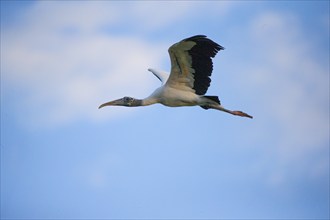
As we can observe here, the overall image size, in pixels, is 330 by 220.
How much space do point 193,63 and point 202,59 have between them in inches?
11.3

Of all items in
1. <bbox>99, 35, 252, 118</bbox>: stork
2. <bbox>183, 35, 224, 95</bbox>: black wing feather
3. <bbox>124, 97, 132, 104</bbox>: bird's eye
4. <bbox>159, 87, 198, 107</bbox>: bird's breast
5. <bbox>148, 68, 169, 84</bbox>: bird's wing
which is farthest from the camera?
<bbox>148, 68, 169, 84</bbox>: bird's wing

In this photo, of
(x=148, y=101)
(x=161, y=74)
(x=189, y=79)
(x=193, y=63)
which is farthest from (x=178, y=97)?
(x=161, y=74)

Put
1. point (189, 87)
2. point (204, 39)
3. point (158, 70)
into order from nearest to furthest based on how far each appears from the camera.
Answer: point (204, 39) → point (189, 87) → point (158, 70)

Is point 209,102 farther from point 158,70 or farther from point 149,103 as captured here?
point 158,70

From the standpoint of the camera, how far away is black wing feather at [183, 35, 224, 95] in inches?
874

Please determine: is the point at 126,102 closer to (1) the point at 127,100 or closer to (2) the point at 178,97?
(1) the point at 127,100

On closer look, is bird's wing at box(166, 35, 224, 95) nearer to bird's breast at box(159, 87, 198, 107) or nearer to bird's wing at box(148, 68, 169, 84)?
bird's breast at box(159, 87, 198, 107)

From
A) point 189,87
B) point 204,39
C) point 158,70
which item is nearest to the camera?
point 204,39

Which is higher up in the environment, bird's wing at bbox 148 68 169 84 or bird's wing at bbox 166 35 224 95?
bird's wing at bbox 148 68 169 84

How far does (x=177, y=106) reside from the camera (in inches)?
946

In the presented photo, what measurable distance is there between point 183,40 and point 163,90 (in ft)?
7.01

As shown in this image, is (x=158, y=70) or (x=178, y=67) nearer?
(x=178, y=67)

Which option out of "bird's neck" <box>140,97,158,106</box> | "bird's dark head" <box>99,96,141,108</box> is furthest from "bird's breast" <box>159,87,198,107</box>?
"bird's dark head" <box>99,96,141,108</box>

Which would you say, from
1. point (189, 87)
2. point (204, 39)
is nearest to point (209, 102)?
point (189, 87)
